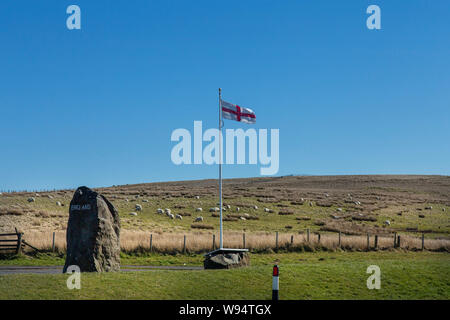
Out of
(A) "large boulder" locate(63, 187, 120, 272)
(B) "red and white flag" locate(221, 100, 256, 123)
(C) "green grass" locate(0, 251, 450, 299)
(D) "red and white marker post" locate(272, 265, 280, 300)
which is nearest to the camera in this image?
(D) "red and white marker post" locate(272, 265, 280, 300)

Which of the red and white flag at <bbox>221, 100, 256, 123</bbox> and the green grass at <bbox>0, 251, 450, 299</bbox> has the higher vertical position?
the red and white flag at <bbox>221, 100, 256, 123</bbox>

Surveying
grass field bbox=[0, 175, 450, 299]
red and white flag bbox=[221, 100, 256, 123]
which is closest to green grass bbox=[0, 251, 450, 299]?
grass field bbox=[0, 175, 450, 299]

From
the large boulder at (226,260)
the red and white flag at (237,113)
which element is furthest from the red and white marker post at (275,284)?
the red and white flag at (237,113)

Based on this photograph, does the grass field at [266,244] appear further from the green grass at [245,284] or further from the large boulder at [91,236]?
the large boulder at [91,236]

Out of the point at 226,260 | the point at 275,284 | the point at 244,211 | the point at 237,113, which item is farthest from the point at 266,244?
the point at 244,211

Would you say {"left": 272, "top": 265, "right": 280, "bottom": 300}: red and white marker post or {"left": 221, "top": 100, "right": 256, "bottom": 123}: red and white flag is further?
{"left": 221, "top": 100, "right": 256, "bottom": 123}: red and white flag

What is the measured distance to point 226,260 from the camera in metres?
22.0

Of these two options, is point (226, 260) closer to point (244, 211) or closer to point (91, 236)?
point (91, 236)

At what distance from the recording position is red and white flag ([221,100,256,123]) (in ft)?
85.4

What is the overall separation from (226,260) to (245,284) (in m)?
4.00

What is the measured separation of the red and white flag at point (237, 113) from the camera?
1024 inches

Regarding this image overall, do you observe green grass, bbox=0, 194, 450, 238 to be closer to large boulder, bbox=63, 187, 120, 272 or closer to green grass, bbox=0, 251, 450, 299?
large boulder, bbox=63, 187, 120, 272

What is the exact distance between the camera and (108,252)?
70.6 ft

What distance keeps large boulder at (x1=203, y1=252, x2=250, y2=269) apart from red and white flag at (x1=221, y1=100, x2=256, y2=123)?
7.57 meters
